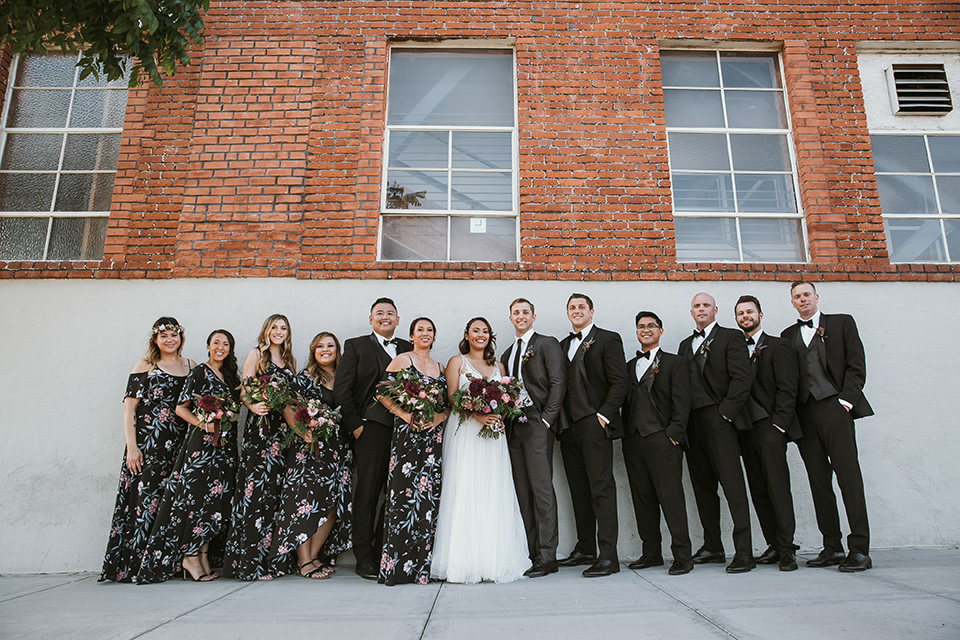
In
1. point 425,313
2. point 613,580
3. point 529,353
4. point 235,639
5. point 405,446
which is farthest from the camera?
point 425,313

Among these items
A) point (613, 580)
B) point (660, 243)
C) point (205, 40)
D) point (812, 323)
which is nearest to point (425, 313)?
point (660, 243)

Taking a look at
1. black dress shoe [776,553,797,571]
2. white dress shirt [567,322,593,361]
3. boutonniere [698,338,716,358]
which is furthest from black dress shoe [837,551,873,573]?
white dress shirt [567,322,593,361]

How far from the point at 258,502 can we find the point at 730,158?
5949 mm

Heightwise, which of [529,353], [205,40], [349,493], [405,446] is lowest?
[349,493]

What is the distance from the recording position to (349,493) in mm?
5352

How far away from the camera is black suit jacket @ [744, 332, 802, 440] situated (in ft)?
16.5

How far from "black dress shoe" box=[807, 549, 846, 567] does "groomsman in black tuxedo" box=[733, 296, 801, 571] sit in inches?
6.2

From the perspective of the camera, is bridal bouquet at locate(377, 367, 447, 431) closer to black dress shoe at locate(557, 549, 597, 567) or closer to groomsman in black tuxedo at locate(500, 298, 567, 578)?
groomsman in black tuxedo at locate(500, 298, 567, 578)

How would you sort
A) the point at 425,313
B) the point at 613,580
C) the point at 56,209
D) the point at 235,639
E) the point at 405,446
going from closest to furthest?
1. the point at 235,639
2. the point at 613,580
3. the point at 405,446
4. the point at 425,313
5. the point at 56,209

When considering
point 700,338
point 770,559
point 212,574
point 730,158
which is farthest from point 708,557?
point 730,158

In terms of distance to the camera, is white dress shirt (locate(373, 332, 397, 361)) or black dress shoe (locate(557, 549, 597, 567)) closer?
black dress shoe (locate(557, 549, 597, 567))

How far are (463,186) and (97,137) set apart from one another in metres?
4.14

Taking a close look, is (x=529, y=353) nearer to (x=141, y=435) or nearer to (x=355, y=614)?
(x=355, y=614)

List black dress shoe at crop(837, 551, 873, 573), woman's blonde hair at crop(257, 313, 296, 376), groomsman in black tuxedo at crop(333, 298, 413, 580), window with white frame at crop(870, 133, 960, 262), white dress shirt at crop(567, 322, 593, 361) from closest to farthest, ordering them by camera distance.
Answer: black dress shoe at crop(837, 551, 873, 573) → groomsman in black tuxedo at crop(333, 298, 413, 580) → woman's blonde hair at crop(257, 313, 296, 376) → white dress shirt at crop(567, 322, 593, 361) → window with white frame at crop(870, 133, 960, 262)
